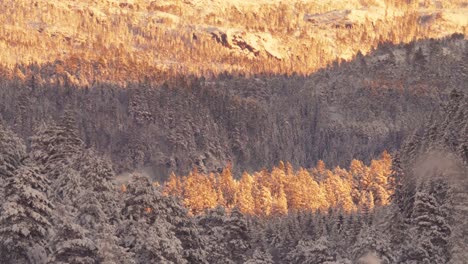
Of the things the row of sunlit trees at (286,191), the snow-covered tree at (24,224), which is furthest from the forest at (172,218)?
the row of sunlit trees at (286,191)

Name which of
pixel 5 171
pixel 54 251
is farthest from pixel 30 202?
pixel 5 171

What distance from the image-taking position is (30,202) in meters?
29.5

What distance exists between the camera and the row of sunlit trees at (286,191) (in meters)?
128

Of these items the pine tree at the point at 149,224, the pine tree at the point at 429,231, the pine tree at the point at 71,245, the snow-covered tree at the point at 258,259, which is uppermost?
the pine tree at the point at 71,245

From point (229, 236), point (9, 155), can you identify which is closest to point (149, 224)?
point (9, 155)

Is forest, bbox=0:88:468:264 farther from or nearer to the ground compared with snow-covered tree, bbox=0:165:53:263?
nearer to the ground

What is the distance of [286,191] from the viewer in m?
145

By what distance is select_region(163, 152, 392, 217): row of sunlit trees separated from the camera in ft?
420

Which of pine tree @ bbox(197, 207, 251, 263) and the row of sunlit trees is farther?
the row of sunlit trees

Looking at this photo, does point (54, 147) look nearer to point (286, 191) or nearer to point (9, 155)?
point (9, 155)

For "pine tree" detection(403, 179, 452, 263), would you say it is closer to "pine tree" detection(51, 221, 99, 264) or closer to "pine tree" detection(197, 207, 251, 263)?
"pine tree" detection(197, 207, 251, 263)

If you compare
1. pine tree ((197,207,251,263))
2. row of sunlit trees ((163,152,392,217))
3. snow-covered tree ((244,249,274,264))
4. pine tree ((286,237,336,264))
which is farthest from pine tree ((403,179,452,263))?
row of sunlit trees ((163,152,392,217))

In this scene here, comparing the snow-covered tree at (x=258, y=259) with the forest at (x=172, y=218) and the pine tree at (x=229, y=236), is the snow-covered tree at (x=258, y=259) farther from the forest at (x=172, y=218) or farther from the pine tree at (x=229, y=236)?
the pine tree at (x=229, y=236)

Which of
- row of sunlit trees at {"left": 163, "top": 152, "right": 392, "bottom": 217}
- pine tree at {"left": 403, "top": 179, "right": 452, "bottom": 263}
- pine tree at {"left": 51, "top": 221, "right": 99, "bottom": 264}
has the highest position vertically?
pine tree at {"left": 51, "top": 221, "right": 99, "bottom": 264}
